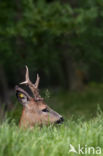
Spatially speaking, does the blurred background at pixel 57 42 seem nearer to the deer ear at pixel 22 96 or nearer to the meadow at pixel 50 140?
the deer ear at pixel 22 96

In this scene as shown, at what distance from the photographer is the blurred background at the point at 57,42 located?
1348 centimetres

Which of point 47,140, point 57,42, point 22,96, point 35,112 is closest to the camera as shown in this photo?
point 47,140

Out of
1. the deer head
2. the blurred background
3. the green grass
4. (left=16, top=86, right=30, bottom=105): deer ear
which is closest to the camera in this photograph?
the green grass

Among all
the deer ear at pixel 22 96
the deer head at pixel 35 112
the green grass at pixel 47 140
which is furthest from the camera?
the deer ear at pixel 22 96

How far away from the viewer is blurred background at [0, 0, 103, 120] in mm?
13477

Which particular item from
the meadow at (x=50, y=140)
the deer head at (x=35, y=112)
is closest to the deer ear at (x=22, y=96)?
the deer head at (x=35, y=112)

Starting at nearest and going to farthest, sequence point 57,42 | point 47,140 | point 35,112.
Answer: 1. point 47,140
2. point 35,112
3. point 57,42

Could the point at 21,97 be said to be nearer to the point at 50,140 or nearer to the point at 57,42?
the point at 50,140

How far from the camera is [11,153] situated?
4410mm

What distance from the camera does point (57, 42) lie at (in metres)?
18.8

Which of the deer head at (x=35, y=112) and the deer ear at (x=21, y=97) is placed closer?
the deer head at (x=35, y=112)

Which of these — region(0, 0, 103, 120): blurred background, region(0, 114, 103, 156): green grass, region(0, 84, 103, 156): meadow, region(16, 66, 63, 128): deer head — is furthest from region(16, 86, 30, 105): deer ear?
region(0, 0, 103, 120): blurred background

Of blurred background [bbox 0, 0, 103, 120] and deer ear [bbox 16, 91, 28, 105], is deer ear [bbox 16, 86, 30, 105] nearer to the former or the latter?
deer ear [bbox 16, 91, 28, 105]

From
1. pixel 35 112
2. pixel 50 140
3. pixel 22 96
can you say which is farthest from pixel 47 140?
pixel 22 96
